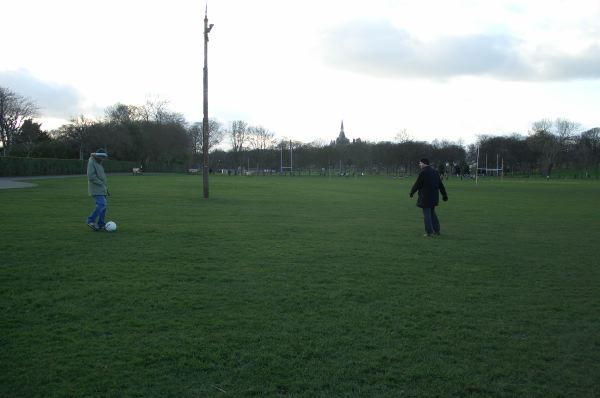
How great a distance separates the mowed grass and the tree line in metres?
66.7

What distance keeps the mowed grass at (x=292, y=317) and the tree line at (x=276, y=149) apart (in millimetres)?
66652

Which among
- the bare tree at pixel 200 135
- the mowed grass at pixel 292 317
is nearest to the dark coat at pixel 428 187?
the mowed grass at pixel 292 317

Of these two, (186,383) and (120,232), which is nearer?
(186,383)

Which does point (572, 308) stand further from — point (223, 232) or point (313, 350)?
point (223, 232)

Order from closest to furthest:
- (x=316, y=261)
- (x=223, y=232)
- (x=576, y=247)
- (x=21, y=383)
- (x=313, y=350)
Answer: (x=21, y=383), (x=313, y=350), (x=316, y=261), (x=576, y=247), (x=223, y=232)

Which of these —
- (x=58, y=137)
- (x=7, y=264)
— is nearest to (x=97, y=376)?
(x=7, y=264)

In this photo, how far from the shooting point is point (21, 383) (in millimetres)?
3627

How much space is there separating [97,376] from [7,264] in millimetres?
4587

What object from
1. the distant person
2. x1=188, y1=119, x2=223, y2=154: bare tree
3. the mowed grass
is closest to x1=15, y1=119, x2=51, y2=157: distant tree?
x1=188, y1=119, x2=223, y2=154: bare tree

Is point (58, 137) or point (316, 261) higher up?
point (58, 137)

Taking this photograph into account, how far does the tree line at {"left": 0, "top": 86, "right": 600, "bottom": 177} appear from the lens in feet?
249

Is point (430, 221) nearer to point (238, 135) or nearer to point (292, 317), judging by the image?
point (292, 317)

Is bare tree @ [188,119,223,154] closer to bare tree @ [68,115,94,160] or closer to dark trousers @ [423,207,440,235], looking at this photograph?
bare tree @ [68,115,94,160]

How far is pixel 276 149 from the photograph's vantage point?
113188mm
